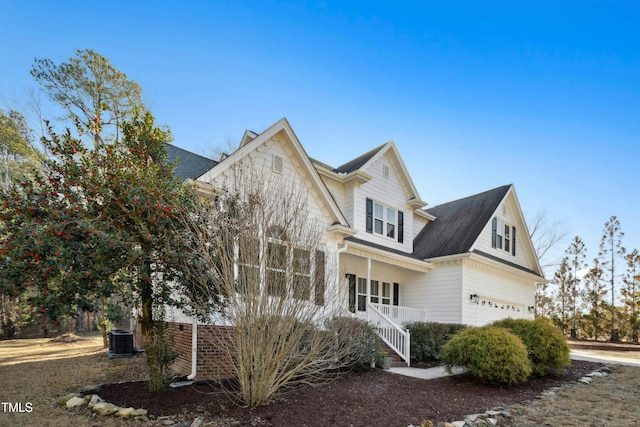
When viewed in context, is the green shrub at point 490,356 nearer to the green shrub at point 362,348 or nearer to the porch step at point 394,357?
the green shrub at point 362,348

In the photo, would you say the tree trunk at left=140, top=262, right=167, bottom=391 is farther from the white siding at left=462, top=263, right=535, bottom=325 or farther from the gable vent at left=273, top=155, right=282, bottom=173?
the white siding at left=462, top=263, right=535, bottom=325

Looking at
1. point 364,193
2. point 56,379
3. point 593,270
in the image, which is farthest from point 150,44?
point 593,270

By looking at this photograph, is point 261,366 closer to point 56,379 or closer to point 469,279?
point 56,379

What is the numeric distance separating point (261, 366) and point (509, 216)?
16941 mm

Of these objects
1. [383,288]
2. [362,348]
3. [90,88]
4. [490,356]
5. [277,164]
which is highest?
[90,88]

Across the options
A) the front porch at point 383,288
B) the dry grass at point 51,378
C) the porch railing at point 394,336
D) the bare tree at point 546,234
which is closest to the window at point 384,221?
the front porch at point 383,288

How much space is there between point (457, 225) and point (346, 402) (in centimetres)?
1302

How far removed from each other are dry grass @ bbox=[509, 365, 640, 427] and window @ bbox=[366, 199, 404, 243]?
8.13 m

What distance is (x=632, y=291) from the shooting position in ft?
82.6

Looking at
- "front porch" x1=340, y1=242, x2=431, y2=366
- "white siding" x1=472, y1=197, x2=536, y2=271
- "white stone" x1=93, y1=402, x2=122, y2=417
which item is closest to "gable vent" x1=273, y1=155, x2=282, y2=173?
"front porch" x1=340, y1=242, x2=431, y2=366

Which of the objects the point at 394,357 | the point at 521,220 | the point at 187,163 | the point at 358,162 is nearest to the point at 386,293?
the point at 394,357

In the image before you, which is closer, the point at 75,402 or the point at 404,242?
the point at 75,402

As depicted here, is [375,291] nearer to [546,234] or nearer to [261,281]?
[261,281]

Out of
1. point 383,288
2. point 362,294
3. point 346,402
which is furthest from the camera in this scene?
point 383,288
